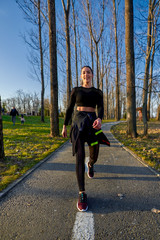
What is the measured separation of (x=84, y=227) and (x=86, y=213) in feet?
0.90

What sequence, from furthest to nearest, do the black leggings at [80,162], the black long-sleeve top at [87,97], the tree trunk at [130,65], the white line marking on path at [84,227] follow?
1. the tree trunk at [130,65]
2. the black long-sleeve top at [87,97]
3. the black leggings at [80,162]
4. the white line marking on path at [84,227]

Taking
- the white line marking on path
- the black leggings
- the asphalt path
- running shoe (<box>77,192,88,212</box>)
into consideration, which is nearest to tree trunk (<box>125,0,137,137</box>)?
the asphalt path

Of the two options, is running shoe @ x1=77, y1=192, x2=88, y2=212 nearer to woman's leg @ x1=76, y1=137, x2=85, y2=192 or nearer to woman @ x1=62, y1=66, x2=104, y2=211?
woman @ x1=62, y1=66, x2=104, y2=211

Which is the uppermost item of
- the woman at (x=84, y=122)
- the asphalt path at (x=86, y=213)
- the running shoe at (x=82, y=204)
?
the woman at (x=84, y=122)

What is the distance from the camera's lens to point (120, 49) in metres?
26.5

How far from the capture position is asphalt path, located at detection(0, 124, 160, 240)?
170 centimetres

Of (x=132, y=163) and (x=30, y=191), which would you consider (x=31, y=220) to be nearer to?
(x=30, y=191)

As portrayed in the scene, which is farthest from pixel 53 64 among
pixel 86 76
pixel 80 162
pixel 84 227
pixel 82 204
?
pixel 84 227

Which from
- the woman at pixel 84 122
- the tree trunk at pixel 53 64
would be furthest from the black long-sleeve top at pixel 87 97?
the tree trunk at pixel 53 64

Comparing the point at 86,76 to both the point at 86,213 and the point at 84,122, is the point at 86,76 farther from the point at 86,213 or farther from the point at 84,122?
the point at 86,213

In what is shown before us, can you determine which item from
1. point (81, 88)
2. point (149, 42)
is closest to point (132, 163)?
point (81, 88)

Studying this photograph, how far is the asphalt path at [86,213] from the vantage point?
1.70m

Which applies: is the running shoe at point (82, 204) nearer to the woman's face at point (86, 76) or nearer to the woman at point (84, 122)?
the woman at point (84, 122)

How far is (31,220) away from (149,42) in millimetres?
10274
